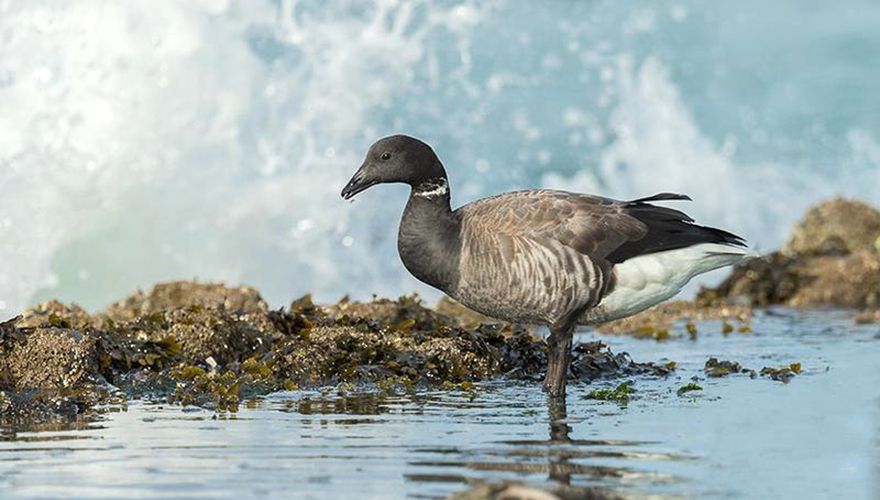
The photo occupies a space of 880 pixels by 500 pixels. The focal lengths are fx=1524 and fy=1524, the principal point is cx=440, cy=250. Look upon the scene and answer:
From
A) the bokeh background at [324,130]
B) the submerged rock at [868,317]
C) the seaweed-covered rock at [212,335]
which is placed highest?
the bokeh background at [324,130]

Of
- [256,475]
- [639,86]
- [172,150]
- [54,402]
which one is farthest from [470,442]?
[639,86]

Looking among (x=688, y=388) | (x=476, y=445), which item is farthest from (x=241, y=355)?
(x=476, y=445)

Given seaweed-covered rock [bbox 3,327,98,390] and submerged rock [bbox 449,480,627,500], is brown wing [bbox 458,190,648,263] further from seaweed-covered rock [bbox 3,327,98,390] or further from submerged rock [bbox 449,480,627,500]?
submerged rock [bbox 449,480,627,500]

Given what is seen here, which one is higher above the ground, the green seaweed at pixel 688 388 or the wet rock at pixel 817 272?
the wet rock at pixel 817 272

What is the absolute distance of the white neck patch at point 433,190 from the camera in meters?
10.7

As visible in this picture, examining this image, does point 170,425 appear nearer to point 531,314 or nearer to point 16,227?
point 531,314

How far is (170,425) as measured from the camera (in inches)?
326

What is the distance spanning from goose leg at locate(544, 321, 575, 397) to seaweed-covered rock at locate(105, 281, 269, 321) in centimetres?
351

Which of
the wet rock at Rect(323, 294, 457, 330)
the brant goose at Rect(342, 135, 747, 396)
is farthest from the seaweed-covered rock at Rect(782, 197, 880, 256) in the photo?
the brant goose at Rect(342, 135, 747, 396)

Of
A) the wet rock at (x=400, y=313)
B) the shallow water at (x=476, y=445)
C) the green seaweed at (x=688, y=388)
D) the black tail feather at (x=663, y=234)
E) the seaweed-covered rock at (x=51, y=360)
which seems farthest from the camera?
the wet rock at (x=400, y=313)

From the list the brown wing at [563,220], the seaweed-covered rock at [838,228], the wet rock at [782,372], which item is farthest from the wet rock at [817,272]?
the brown wing at [563,220]

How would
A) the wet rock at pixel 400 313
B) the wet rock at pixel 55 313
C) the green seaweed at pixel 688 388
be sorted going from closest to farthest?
the green seaweed at pixel 688 388 < the wet rock at pixel 400 313 < the wet rock at pixel 55 313

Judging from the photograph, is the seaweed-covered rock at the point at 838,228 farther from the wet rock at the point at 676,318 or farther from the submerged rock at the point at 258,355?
the submerged rock at the point at 258,355

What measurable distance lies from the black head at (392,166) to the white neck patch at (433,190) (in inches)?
1.7
